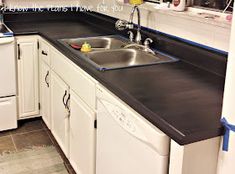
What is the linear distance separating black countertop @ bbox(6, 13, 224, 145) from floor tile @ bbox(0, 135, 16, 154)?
106cm

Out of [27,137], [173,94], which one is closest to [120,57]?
[173,94]

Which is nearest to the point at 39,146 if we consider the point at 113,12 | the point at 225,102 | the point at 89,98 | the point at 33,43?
the point at 33,43

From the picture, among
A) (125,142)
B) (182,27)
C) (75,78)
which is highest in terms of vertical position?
(182,27)

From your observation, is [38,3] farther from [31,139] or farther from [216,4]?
[216,4]

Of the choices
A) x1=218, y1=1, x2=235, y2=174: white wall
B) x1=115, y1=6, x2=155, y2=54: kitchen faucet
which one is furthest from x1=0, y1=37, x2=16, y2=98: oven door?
x1=218, y1=1, x2=235, y2=174: white wall

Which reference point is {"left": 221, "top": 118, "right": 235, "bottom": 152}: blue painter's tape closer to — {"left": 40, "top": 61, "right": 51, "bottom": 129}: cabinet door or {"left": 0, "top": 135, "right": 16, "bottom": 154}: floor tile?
{"left": 40, "top": 61, "right": 51, "bottom": 129}: cabinet door

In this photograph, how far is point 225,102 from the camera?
1.25m

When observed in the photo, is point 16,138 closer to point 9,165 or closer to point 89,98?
point 9,165

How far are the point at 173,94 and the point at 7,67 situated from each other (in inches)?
71.0

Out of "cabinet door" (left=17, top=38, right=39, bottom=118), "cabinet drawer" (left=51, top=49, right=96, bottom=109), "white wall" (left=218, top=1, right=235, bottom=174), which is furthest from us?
"cabinet door" (left=17, top=38, right=39, bottom=118)

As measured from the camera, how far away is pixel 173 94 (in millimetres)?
1594

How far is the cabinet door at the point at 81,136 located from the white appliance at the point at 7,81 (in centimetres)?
90

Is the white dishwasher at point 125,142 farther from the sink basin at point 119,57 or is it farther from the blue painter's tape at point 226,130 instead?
the sink basin at point 119,57

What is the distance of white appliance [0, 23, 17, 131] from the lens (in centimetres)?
286
